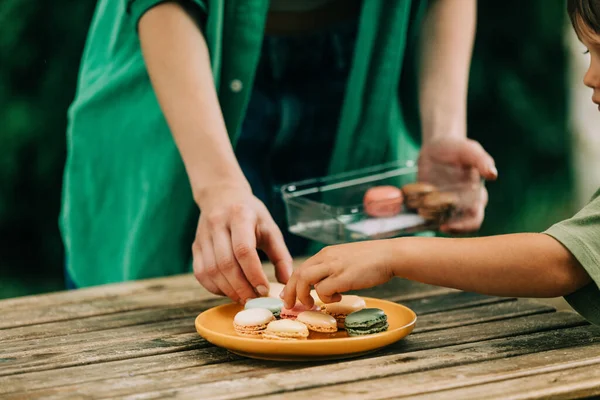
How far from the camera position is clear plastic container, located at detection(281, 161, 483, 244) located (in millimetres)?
1482

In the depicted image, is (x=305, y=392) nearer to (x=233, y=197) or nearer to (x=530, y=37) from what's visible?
(x=233, y=197)

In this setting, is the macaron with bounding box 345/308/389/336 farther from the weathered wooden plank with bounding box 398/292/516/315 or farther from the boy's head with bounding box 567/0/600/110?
the boy's head with bounding box 567/0/600/110

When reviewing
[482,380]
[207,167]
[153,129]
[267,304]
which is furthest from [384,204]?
[482,380]

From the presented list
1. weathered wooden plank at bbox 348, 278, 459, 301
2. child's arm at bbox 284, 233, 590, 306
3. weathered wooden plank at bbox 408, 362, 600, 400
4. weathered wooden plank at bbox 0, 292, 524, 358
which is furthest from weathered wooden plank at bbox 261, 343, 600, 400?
weathered wooden plank at bbox 348, 278, 459, 301

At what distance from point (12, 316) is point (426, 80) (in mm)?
995

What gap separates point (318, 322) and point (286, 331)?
0.21 ft

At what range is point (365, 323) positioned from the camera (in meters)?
1.05

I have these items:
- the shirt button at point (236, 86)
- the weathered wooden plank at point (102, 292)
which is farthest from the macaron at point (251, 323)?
the shirt button at point (236, 86)

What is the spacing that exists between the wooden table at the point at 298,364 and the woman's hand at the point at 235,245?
89 mm

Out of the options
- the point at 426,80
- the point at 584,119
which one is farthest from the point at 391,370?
the point at 584,119

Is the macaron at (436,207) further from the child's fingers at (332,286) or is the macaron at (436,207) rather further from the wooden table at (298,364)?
the child's fingers at (332,286)

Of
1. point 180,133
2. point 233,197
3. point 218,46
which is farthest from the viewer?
point 218,46

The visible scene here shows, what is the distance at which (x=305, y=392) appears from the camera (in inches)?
34.2

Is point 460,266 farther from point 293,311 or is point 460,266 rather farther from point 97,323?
point 97,323
